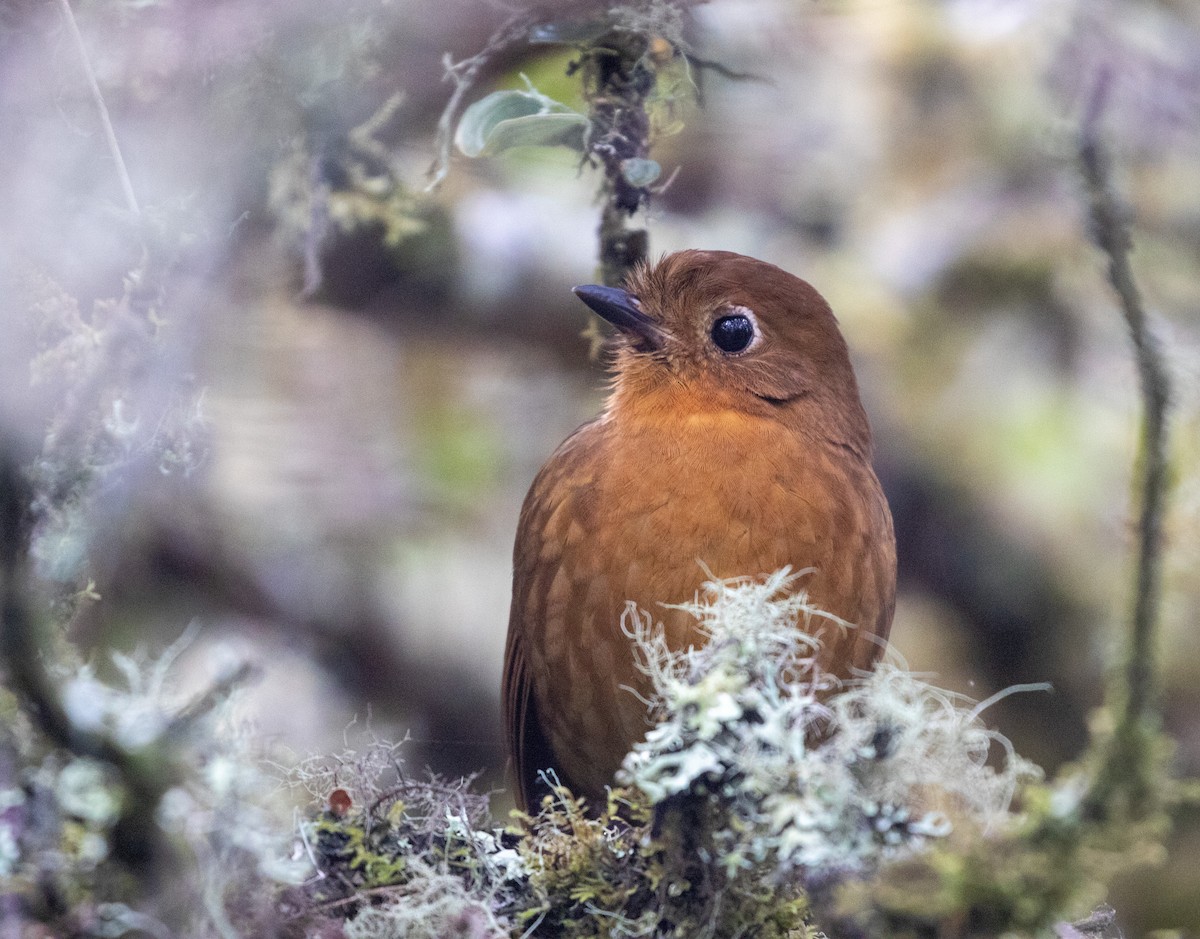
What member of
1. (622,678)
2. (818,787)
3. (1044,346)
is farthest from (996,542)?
(818,787)

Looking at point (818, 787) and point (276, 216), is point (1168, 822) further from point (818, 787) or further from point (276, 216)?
point (276, 216)

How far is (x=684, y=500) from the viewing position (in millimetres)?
2414

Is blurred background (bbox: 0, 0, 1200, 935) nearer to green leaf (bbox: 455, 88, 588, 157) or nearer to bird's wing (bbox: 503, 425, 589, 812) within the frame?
green leaf (bbox: 455, 88, 588, 157)

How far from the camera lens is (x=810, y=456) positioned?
8.36ft

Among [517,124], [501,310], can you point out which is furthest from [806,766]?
[501,310]

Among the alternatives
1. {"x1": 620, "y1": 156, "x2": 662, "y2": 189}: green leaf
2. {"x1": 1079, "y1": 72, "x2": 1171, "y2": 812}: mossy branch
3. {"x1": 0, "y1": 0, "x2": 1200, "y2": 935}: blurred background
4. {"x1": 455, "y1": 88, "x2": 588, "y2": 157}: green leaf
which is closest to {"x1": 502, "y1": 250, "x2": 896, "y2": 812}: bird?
{"x1": 620, "y1": 156, "x2": 662, "y2": 189}: green leaf

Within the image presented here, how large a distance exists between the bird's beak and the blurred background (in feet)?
1.75

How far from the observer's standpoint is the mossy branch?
1180mm

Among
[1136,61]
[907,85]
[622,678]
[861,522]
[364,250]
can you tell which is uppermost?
[907,85]

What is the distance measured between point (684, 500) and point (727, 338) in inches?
17.9

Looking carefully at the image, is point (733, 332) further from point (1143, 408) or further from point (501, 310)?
point (501, 310)

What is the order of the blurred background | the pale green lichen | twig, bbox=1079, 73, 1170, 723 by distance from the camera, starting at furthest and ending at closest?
the blurred background, the pale green lichen, twig, bbox=1079, 73, 1170, 723

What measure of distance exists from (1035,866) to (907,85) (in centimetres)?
376

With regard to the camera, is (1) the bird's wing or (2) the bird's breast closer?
(2) the bird's breast
